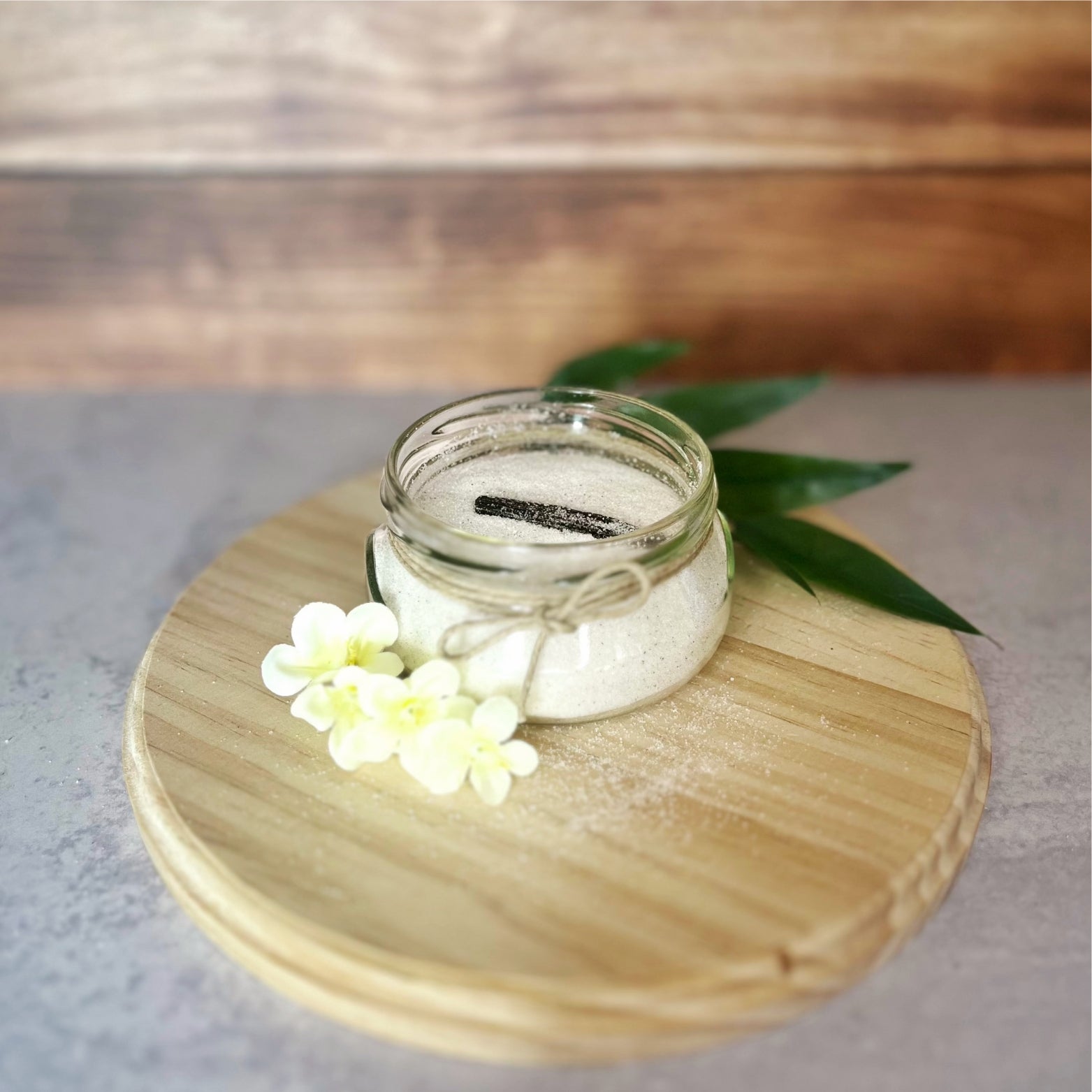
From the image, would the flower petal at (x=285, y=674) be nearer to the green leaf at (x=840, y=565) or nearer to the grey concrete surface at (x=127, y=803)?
the grey concrete surface at (x=127, y=803)

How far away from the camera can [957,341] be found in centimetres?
119

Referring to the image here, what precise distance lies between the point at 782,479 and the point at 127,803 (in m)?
0.51

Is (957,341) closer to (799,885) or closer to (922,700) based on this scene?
(922,700)

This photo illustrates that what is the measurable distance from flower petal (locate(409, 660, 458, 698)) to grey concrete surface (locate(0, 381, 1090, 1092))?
0.16 m

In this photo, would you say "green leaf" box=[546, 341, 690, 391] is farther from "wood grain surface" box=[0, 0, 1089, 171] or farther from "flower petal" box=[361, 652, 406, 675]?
"flower petal" box=[361, 652, 406, 675]

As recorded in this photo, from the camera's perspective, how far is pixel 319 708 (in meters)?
0.60

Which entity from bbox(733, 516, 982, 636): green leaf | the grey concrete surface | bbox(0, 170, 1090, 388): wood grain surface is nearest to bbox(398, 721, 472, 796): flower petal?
the grey concrete surface

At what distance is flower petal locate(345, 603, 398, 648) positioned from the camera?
63cm

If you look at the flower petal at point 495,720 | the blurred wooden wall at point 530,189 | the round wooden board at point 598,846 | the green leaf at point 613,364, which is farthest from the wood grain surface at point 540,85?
the flower petal at point 495,720

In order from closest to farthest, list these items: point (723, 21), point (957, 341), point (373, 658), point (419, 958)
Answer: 1. point (419, 958)
2. point (373, 658)
3. point (723, 21)
4. point (957, 341)

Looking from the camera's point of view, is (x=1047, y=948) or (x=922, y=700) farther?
(x=922, y=700)

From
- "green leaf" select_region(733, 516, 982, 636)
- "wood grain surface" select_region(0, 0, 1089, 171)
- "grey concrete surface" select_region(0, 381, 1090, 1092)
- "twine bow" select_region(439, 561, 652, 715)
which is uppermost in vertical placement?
"wood grain surface" select_region(0, 0, 1089, 171)

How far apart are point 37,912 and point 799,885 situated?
0.40 metres

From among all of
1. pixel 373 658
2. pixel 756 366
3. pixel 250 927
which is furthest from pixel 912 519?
pixel 250 927
